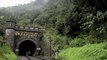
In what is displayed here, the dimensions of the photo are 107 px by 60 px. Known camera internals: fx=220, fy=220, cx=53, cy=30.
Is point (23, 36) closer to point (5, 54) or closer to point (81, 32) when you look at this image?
point (81, 32)

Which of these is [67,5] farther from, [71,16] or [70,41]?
[70,41]

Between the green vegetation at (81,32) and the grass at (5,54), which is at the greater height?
the green vegetation at (81,32)

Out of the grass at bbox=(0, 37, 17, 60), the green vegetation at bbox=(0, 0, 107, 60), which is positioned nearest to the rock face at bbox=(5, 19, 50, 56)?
the green vegetation at bbox=(0, 0, 107, 60)

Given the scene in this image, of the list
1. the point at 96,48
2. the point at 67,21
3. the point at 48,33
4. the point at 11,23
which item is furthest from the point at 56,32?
the point at 96,48

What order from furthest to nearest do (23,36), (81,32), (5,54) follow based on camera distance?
(23,36)
(81,32)
(5,54)

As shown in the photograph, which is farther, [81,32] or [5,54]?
[81,32]

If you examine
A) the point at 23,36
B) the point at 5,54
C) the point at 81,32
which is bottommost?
the point at 23,36

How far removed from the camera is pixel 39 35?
33188mm

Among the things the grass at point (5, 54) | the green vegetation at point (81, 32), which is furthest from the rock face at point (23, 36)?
the grass at point (5, 54)

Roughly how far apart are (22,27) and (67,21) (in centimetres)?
1013

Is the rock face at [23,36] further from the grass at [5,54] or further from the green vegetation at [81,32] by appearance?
the grass at [5,54]

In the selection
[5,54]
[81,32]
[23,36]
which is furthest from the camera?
[23,36]

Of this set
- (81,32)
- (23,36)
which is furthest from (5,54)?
(23,36)

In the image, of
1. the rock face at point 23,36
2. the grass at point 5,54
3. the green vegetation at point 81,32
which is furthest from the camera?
the rock face at point 23,36
